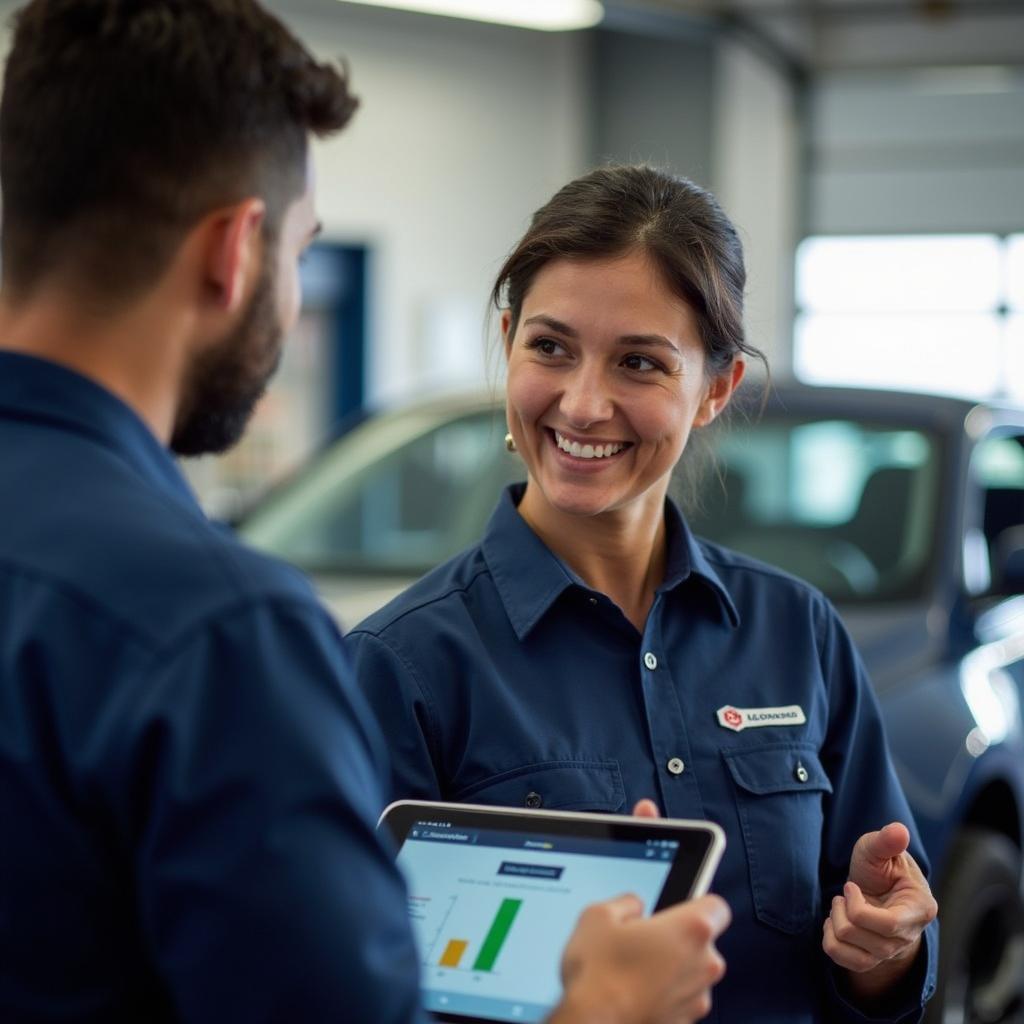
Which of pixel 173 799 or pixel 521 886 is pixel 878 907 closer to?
pixel 521 886

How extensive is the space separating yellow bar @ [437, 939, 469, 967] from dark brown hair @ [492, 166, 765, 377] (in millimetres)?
834

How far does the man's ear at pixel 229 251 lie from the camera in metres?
1.17

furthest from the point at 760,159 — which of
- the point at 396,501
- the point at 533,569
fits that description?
the point at 533,569

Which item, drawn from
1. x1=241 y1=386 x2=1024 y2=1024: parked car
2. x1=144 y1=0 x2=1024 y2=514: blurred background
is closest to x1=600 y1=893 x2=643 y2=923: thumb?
x1=241 y1=386 x2=1024 y2=1024: parked car

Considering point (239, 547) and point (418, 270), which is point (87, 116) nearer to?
point (239, 547)

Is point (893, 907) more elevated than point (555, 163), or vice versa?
point (555, 163)

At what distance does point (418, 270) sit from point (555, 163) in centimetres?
143

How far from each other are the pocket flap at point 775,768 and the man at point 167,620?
22.7 inches

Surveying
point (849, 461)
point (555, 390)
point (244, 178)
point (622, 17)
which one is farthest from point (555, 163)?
point (244, 178)

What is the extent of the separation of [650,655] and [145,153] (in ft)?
3.00

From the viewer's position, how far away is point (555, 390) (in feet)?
6.27

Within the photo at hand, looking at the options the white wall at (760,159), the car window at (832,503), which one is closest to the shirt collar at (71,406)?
the car window at (832,503)

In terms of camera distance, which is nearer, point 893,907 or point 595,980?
point 595,980

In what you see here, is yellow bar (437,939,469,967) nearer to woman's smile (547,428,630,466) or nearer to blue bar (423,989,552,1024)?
blue bar (423,989,552,1024)
